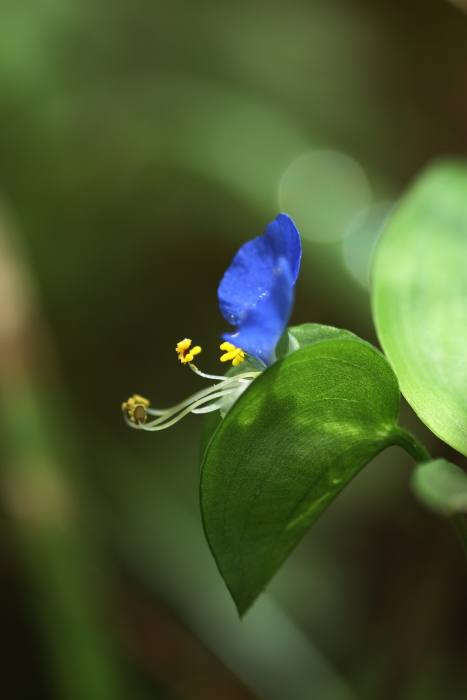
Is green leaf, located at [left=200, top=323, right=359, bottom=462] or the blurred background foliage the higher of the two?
green leaf, located at [left=200, top=323, right=359, bottom=462]

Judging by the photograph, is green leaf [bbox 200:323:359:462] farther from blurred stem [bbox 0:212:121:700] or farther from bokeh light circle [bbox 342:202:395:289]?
bokeh light circle [bbox 342:202:395:289]

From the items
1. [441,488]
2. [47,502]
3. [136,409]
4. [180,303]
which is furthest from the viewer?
[180,303]

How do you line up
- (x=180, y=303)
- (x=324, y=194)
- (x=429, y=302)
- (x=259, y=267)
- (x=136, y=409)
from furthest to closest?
(x=180, y=303)
(x=324, y=194)
(x=429, y=302)
(x=136, y=409)
(x=259, y=267)

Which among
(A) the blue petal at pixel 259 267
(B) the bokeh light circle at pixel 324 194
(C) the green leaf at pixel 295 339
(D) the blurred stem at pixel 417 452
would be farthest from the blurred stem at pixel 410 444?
(B) the bokeh light circle at pixel 324 194

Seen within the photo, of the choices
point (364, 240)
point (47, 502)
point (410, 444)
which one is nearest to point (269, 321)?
point (410, 444)

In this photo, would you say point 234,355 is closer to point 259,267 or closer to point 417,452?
point 259,267

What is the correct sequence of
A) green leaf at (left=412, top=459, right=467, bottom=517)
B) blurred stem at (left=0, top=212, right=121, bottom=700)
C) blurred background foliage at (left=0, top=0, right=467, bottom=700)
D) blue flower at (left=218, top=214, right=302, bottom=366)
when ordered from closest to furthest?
green leaf at (left=412, top=459, right=467, bottom=517), blue flower at (left=218, top=214, right=302, bottom=366), blurred stem at (left=0, top=212, right=121, bottom=700), blurred background foliage at (left=0, top=0, right=467, bottom=700)

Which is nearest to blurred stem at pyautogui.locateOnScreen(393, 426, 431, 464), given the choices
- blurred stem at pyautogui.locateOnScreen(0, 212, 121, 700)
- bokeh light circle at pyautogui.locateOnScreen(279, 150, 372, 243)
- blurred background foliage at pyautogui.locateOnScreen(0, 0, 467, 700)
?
blurred background foliage at pyautogui.locateOnScreen(0, 0, 467, 700)

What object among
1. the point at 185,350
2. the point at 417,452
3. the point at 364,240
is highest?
the point at 185,350

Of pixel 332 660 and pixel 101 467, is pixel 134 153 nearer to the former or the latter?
pixel 101 467
